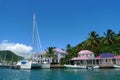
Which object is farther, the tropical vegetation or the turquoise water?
the tropical vegetation

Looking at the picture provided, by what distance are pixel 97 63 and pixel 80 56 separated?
8.82 metres

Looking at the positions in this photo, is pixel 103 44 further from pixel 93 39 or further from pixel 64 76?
pixel 64 76

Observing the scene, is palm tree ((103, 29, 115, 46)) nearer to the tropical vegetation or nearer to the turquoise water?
the tropical vegetation

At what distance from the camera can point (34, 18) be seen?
8644 cm

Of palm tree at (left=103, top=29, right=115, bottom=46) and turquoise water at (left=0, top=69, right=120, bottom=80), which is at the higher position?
palm tree at (left=103, top=29, right=115, bottom=46)

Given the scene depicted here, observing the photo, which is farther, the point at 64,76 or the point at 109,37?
the point at 109,37

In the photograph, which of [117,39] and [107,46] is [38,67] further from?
[117,39]

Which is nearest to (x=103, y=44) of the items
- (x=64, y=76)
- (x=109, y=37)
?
(x=109, y=37)

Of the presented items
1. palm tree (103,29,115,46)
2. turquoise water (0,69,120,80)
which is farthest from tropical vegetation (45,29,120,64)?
turquoise water (0,69,120,80)

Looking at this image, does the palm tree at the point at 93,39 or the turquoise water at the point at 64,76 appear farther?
the palm tree at the point at 93,39

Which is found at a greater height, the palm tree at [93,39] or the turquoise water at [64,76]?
the palm tree at [93,39]

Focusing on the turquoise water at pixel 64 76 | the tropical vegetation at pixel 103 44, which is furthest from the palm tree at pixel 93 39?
the turquoise water at pixel 64 76

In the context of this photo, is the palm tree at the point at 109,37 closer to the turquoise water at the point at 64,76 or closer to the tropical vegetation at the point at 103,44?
the tropical vegetation at the point at 103,44

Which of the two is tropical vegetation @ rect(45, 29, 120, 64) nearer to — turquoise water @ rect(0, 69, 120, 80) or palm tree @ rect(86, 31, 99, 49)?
palm tree @ rect(86, 31, 99, 49)
